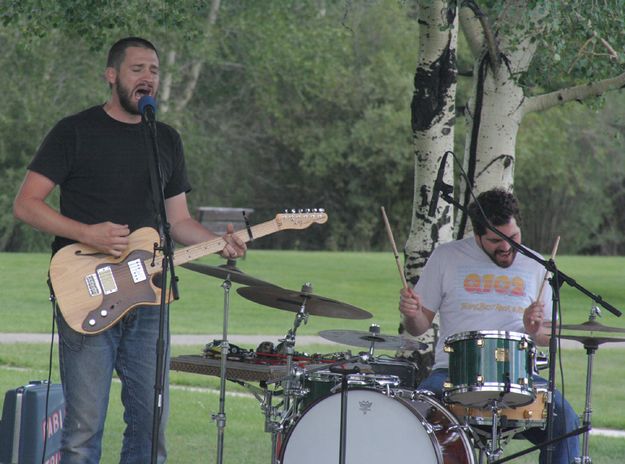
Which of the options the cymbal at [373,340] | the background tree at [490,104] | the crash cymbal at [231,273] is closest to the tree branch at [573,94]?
the background tree at [490,104]

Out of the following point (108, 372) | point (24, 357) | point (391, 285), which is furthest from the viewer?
point (391, 285)

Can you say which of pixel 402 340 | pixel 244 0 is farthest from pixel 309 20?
pixel 402 340

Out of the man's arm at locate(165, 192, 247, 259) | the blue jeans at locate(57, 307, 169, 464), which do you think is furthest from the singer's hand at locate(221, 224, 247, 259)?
A: the blue jeans at locate(57, 307, 169, 464)

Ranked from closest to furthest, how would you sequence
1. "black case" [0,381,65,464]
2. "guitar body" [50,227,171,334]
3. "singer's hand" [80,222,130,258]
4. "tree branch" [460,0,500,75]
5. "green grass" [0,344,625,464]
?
"singer's hand" [80,222,130,258] < "guitar body" [50,227,171,334] < "black case" [0,381,65,464] < "tree branch" [460,0,500,75] < "green grass" [0,344,625,464]

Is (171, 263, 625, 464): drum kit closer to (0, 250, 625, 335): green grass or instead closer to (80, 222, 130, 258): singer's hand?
(80, 222, 130, 258): singer's hand

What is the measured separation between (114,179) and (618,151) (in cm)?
3477

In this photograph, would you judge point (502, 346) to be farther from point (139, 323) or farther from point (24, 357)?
point (24, 357)

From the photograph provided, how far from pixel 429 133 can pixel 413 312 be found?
2195 millimetres

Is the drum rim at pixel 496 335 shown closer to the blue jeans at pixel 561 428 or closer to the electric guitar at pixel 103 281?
the blue jeans at pixel 561 428

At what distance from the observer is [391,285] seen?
68.0 feet

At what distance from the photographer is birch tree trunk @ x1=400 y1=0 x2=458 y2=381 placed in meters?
7.69

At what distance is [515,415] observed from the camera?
5.31 m

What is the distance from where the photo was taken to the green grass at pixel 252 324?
7922mm

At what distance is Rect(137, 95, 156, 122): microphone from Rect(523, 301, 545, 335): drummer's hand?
7.24 feet
